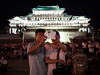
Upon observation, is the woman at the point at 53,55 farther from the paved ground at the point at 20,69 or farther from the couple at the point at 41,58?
the paved ground at the point at 20,69

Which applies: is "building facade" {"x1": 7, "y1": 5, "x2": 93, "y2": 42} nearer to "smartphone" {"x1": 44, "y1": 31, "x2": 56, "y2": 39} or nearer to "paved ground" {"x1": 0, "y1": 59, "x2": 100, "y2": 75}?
"paved ground" {"x1": 0, "y1": 59, "x2": 100, "y2": 75}

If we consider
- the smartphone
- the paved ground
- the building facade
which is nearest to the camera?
the smartphone

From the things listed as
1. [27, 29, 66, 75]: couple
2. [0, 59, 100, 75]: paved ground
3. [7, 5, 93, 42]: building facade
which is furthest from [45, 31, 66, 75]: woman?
[7, 5, 93, 42]: building facade

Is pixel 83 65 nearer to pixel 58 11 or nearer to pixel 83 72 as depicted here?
pixel 83 72

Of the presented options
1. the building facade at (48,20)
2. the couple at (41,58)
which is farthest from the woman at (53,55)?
the building facade at (48,20)

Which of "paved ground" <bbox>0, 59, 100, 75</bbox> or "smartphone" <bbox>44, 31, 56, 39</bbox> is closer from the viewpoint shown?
"smartphone" <bbox>44, 31, 56, 39</bbox>

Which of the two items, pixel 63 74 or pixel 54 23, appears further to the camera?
pixel 54 23

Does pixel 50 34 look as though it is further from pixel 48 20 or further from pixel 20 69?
pixel 48 20

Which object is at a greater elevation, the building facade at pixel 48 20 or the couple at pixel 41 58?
the building facade at pixel 48 20

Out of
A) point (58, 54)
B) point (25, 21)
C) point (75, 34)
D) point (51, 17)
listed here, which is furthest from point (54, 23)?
point (58, 54)

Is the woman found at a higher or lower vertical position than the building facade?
lower

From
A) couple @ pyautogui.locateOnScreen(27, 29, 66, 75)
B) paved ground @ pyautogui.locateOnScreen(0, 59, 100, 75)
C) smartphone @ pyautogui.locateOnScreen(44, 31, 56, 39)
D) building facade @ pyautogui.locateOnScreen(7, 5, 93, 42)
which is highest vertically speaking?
building facade @ pyautogui.locateOnScreen(7, 5, 93, 42)

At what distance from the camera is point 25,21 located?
49656 mm

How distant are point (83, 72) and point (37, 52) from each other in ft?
3.49
